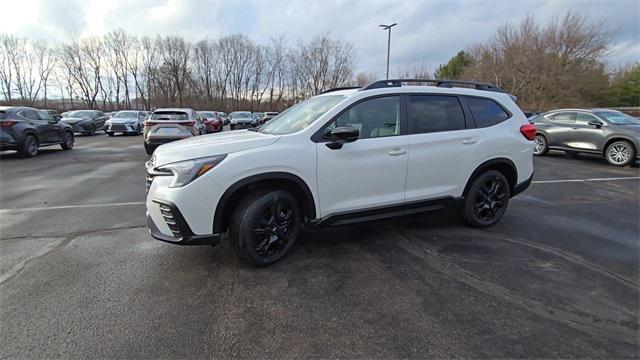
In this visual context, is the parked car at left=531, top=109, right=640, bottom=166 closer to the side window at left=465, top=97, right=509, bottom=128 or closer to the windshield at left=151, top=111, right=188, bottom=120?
the side window at left=465, top=97, right=509, bottom=128

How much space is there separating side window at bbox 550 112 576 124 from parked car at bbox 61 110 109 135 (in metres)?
24.6

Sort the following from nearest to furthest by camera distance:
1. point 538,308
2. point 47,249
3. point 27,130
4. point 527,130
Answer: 1. point 538,308
2. point 47,249
3. point 527,130
4. point 27,130

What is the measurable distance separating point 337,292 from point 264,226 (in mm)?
966

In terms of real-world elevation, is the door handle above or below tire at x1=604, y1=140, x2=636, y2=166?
above

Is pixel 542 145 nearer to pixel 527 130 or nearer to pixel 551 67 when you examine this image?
pixel 527 130

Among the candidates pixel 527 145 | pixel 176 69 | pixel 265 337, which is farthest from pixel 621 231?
pixel 176 69

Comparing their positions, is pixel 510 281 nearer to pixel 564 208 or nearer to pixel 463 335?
pixel 463 335

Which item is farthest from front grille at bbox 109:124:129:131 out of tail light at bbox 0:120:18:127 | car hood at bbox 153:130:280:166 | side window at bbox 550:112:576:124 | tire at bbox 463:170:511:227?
side window at bbox 550:112:576:124

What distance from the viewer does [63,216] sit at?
201 inches

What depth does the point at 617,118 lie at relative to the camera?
10.3 meters

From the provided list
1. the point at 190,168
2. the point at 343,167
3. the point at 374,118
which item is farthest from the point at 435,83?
the point at 190,168

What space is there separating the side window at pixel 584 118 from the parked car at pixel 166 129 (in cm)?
1289

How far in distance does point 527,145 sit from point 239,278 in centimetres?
426

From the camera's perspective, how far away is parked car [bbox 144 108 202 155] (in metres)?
11.1
